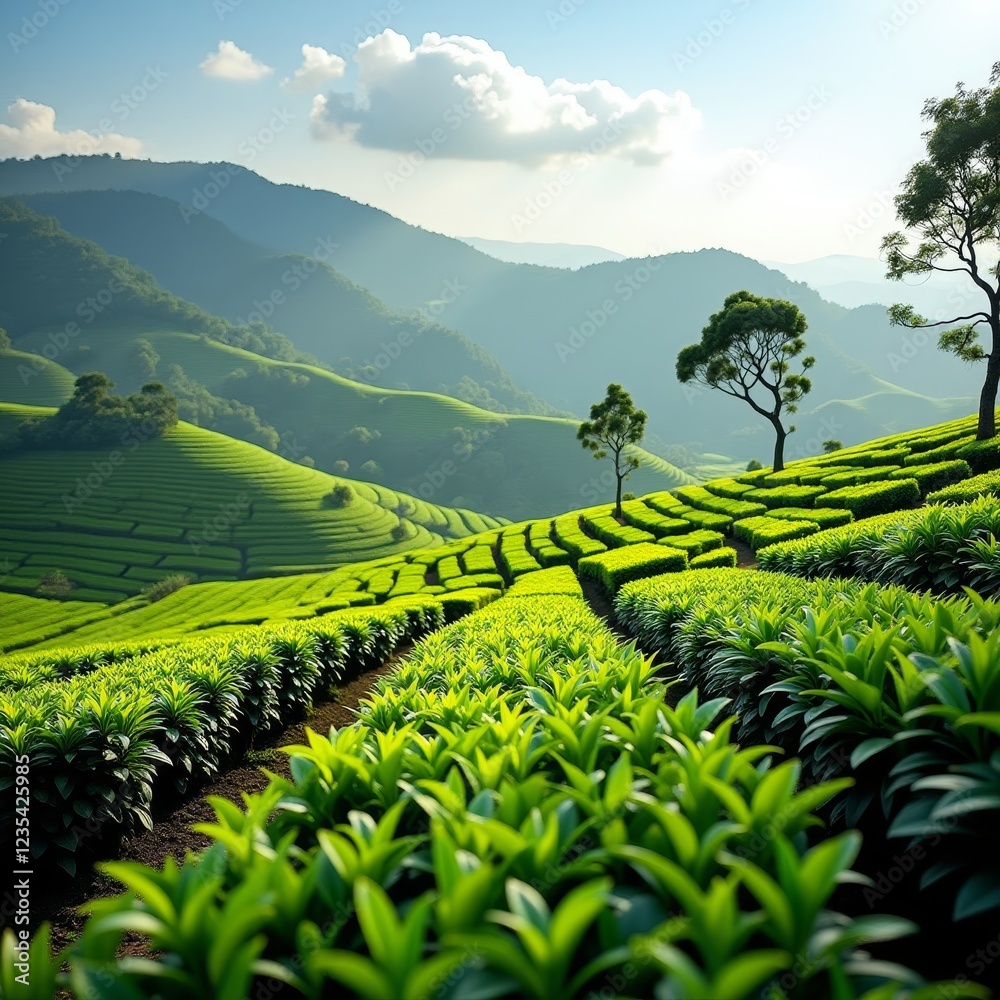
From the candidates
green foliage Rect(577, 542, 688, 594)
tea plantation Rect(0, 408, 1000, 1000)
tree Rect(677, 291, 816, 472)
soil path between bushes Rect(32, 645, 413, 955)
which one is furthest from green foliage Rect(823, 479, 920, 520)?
tree Rect(677, 291, 816, 472)

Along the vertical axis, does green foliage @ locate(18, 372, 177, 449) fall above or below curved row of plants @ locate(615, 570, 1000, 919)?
above

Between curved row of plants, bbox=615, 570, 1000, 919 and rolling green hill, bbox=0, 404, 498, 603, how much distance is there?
7011 centimetres

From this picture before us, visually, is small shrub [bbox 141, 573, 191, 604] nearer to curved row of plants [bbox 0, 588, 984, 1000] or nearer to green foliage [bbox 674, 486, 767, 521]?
green foliage [bbox 674, 486, 767, 521]

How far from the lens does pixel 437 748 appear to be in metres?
2.95

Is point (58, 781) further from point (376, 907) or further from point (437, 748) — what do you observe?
point (376, 907)

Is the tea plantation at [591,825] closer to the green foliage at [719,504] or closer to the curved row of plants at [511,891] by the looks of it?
the curved row of plants at [511,891]

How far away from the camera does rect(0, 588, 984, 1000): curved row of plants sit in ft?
5.02

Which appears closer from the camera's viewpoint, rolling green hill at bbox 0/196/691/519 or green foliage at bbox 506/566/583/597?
green foliage at bbox 506/566/583/597

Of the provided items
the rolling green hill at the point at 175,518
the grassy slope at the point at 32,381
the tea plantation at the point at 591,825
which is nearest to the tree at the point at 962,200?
the tea plantation at the point at 591,825

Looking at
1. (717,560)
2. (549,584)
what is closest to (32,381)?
(549,584)

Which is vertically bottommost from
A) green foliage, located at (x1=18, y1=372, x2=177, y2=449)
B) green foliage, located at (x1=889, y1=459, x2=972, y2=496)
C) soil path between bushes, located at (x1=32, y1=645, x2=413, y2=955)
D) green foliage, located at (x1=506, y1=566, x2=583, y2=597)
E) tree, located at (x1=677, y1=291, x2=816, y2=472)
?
soil path between bushes, located at (x1=32, y1=645, x2=413, y2=955)

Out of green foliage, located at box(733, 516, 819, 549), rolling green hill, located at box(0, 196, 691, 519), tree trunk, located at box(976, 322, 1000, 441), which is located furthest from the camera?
rolling green hill, located at box(0, 196, 691, 519)

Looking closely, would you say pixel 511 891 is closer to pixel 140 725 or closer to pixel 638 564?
pixel 140 725

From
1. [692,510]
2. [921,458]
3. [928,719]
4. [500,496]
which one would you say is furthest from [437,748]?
[500,496]
